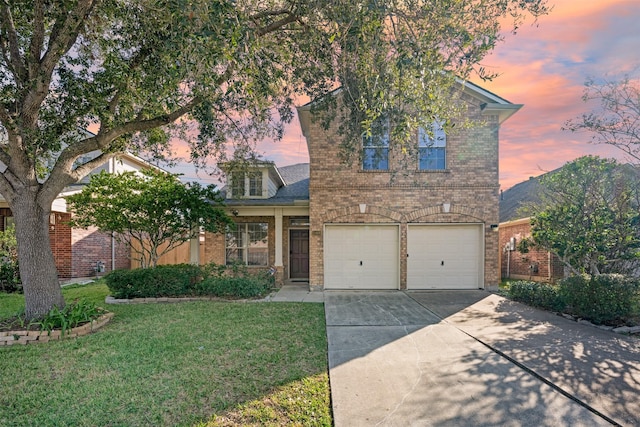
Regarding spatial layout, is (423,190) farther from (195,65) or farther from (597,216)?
(195,65)

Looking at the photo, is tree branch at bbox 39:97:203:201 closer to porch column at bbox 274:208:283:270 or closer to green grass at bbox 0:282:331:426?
green grass at bbox 0:282:331:426

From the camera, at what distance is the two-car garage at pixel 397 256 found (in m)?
10.8

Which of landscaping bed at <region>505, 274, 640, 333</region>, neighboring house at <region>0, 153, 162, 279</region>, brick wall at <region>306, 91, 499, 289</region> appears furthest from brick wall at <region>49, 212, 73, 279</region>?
landscaping bed at <region>505, 274, 640, 333</region>

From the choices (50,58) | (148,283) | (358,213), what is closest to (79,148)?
(50,58)

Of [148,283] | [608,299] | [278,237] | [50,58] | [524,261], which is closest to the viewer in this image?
[50,58]

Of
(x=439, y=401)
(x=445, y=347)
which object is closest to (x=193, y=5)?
(x=439, y=401)

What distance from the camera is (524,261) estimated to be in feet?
44.4

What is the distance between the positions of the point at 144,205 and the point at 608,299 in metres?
11.2

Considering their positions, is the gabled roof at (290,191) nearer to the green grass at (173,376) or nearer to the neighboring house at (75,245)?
the neighboring house at (75,245)

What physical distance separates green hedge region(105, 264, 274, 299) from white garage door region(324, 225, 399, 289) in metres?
2.38

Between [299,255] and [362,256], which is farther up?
[362,256]

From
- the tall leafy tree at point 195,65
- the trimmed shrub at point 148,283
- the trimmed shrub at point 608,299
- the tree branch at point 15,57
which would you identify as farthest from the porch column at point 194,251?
the trimmed shrub at point 608,299

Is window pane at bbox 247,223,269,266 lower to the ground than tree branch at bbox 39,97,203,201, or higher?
lower

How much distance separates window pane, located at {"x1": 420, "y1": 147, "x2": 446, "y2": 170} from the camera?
423 inches
